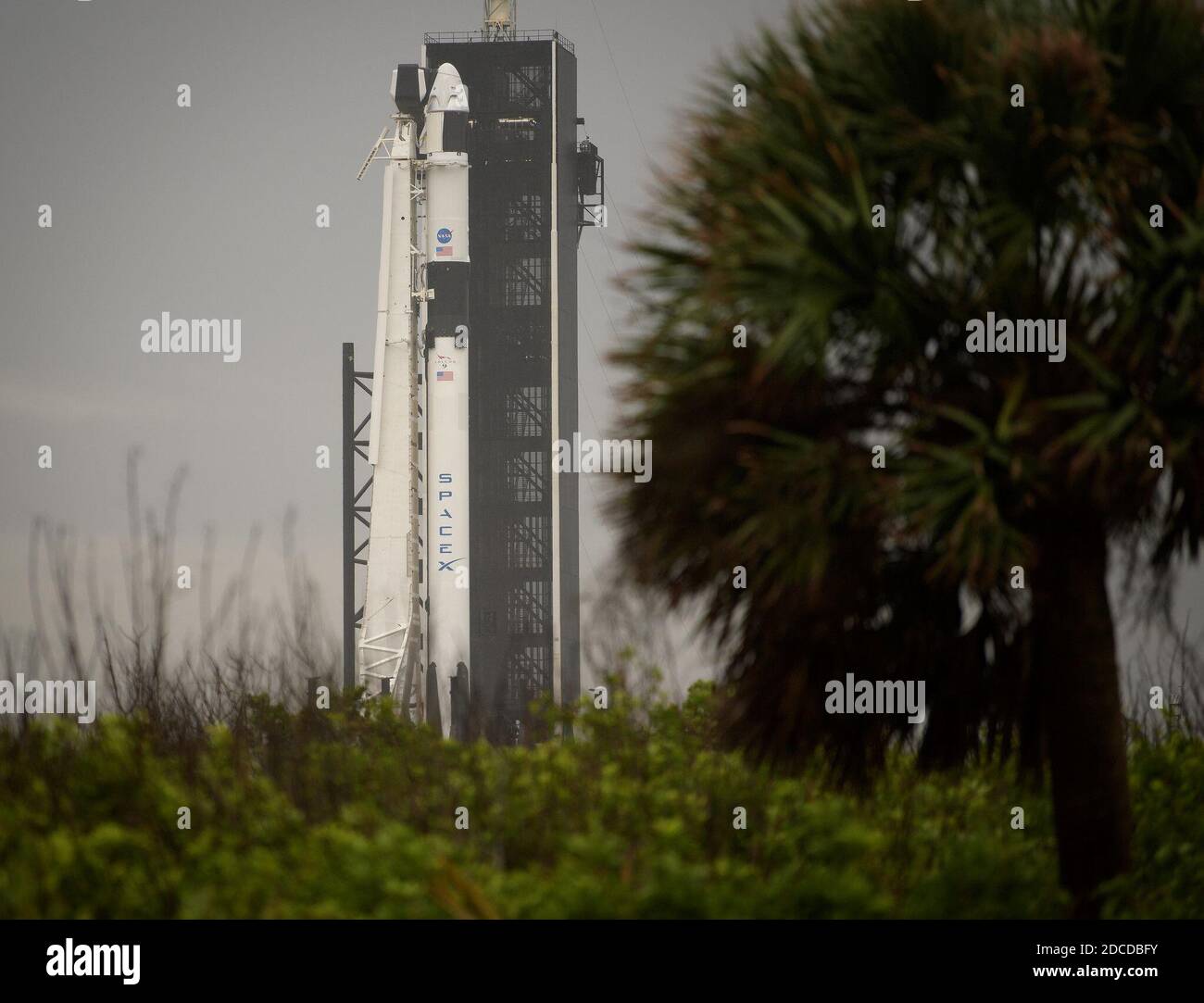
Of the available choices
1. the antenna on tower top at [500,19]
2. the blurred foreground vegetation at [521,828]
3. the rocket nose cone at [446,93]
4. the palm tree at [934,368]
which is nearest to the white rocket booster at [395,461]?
the rocket nose cone at [446,93]

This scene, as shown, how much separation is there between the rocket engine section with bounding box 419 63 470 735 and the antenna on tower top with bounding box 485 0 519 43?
3.97 meters

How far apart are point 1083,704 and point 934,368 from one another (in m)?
2.15

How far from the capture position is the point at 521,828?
8953mm

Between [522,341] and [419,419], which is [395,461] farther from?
[522,341]

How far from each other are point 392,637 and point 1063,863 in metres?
22.1

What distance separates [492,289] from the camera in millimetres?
32906

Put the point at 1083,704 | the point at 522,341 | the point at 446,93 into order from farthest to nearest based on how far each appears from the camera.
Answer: the point at 522,341 → the point at 446,93 → the point at 1083,704

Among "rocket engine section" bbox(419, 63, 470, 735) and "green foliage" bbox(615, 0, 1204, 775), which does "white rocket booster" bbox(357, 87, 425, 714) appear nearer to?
"rocket engine section" bbox(419, 63, 470, 735)

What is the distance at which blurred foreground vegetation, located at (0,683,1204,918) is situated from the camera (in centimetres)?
732

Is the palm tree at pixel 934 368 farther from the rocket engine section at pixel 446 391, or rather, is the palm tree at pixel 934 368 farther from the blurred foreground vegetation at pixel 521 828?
the rocket engine section at pixel 446 391

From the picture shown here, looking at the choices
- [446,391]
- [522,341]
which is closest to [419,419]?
[446,391]

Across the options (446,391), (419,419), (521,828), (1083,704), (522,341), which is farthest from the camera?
(522,341)
